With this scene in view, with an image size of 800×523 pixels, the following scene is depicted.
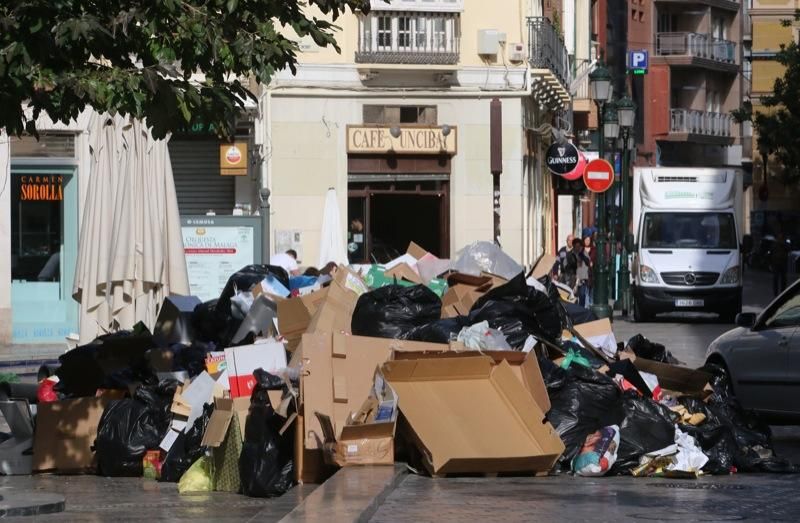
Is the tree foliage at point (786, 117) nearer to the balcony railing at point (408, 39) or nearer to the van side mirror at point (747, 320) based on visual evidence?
the balcony railing at point (408, 39)

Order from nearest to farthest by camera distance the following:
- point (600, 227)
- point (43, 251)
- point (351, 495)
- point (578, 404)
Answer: point (351, 495), point (578, 404), point (43, 251), point (600, 227)

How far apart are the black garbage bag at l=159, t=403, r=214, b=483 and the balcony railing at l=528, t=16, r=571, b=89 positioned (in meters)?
22.8

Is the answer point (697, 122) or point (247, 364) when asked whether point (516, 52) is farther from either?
point (697, 122)

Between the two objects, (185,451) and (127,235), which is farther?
(127,235)

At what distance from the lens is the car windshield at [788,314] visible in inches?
511

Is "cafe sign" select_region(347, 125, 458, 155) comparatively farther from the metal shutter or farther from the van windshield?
Result: the van windshield

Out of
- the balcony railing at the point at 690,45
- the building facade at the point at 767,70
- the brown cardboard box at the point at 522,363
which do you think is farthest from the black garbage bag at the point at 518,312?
the building facade at the point at 767,70

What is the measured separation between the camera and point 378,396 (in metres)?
10.1

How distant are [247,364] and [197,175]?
1989 centimetres

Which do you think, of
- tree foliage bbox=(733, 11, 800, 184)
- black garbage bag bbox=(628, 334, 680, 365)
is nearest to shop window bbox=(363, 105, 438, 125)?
tree foliage bbox=(733, 11, 800, 184)

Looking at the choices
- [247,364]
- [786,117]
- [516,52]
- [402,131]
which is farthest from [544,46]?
[247,364]

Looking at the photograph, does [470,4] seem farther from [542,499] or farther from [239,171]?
[542,499]

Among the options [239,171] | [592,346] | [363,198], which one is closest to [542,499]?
[592,346]

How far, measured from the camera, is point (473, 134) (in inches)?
1267
